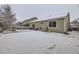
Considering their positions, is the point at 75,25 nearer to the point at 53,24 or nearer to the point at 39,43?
the point at 53,24

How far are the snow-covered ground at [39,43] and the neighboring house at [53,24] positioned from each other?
9cm

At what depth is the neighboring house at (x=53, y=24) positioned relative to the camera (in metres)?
2.44

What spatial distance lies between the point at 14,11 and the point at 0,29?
0.39 m

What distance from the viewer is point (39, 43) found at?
7.85 ft

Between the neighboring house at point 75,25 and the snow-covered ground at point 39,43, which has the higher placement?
the neighboring house at point 75,25

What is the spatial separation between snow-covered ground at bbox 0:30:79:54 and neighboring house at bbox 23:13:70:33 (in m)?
0.09

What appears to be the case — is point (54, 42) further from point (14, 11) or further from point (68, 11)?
point (14, 11)

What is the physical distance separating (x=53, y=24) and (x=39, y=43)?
1.34 feet

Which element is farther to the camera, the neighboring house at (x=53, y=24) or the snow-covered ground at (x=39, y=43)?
the neighboring house at (x=53, y=24)

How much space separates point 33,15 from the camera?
8.16ft

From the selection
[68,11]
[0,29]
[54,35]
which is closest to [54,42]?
[54,35]

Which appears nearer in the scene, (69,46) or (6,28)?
(69,46)
